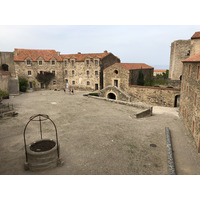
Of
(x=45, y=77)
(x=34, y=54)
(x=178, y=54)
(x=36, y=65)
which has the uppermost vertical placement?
(x=34, y=54)

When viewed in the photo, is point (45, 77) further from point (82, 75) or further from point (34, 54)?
point (82, 75)

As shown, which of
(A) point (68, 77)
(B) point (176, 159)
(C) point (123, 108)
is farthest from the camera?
(A) point (68, 77)

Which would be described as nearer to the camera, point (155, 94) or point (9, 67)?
point (155, 94)

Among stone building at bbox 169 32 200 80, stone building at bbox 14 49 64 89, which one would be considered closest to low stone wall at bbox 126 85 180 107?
stone building at bbox 169 32 200 80

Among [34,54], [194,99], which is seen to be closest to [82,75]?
[34,54]

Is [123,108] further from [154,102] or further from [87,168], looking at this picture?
[87,168]

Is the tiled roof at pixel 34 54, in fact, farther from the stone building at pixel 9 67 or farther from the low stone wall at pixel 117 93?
the low stone wall at pixel 117 93

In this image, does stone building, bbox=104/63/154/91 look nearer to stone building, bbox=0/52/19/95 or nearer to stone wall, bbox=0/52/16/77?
stone building, bbox=0/52/19/95

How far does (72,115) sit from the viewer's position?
18547mm

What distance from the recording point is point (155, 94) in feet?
88.0

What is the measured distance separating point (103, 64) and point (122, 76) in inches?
278

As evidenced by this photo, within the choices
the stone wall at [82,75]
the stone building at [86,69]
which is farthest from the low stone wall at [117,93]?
the stone wall at [82,75]

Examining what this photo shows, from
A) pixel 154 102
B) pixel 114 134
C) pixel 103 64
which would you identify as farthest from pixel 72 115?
pixel 103 64

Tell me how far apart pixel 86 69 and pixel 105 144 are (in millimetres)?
27126
